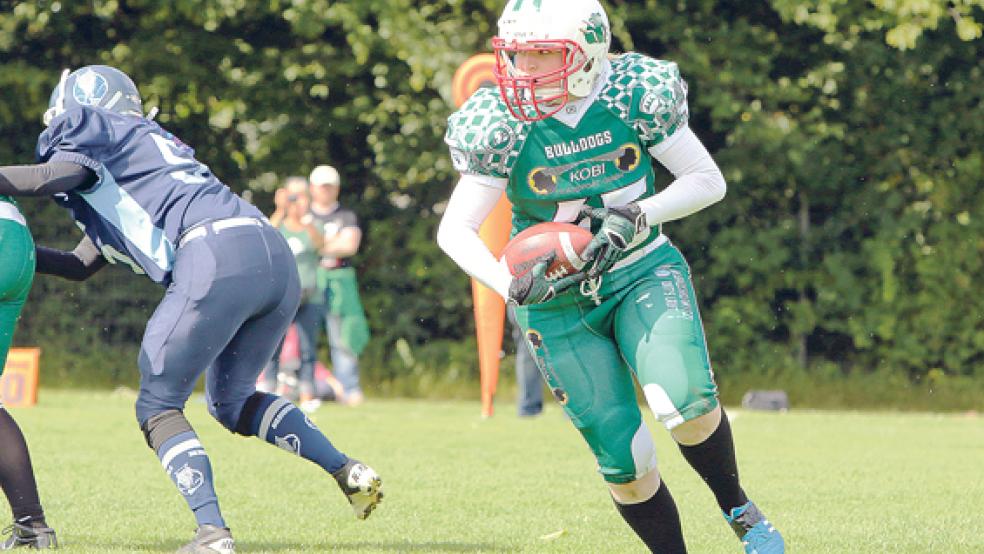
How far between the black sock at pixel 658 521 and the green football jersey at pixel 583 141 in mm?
763

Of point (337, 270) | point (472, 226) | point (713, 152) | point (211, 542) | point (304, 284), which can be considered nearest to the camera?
point (472, 226)

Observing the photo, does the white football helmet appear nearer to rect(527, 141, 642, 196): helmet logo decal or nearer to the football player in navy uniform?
rect(527, 141, 642, 196): helmet logo decal

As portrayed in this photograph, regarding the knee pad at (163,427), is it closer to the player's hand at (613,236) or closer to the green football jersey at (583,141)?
the green football jersey at (583,141)

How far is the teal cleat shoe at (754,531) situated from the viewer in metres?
4.75

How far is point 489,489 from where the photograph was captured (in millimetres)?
7383

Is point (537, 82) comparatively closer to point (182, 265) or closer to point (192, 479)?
point (182, 265)

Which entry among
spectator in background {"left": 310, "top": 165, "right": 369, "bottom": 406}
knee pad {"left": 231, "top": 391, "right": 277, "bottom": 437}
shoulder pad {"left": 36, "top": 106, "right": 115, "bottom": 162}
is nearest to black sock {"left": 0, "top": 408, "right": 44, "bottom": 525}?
knee pad {"left": 231, "top": 391, "right": 277, "bottom": 437}

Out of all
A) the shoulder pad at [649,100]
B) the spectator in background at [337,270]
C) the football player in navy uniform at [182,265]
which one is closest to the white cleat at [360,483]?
the football player in navy uniform at [182,265]

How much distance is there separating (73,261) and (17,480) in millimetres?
805

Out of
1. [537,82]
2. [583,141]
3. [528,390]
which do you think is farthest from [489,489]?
[528,390]

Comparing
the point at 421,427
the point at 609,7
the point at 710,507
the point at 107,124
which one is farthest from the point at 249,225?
the point at 609,7

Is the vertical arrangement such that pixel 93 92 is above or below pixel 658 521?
above

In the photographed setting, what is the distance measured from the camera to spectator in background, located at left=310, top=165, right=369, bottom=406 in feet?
40.7

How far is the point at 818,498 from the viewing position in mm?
7141
